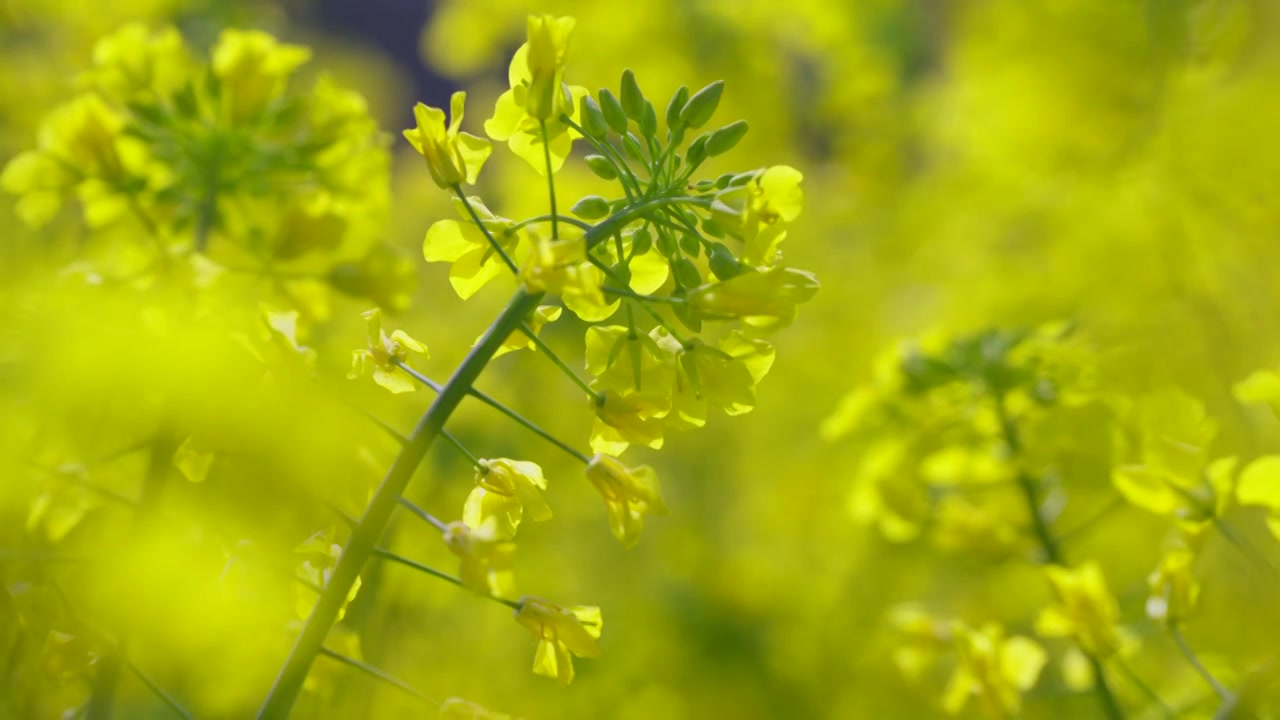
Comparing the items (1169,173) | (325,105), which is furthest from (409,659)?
(1169,173)

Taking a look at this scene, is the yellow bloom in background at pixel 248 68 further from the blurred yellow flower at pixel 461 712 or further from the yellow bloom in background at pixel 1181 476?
the yellow bloom in background at pixel 1181 476

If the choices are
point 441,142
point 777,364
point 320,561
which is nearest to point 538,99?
point 441,142

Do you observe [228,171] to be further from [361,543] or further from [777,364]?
[777,364]

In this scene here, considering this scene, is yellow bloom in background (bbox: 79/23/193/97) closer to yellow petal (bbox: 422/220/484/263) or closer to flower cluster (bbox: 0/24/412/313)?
flower cluster (bbox: 0/24/412/313)

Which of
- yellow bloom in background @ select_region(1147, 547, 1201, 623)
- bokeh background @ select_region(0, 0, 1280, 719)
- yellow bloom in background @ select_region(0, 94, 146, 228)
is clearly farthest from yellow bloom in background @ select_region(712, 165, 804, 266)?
yellow bloom in background @ select_region(0, 94, 146, 228)

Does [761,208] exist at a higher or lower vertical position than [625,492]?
higher
